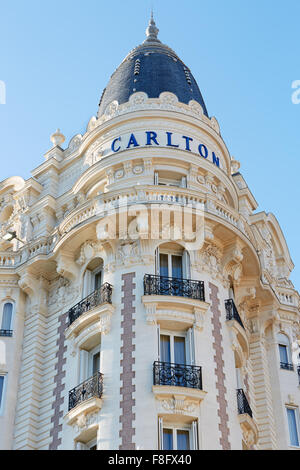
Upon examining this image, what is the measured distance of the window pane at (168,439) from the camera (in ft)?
84.4

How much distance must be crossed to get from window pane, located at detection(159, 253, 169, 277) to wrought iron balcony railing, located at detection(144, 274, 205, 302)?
684 millimetres

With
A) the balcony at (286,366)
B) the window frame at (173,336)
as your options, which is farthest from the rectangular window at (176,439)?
the balcony at (286,366)

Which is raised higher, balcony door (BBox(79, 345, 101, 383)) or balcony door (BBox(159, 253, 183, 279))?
balcony door (BBox(159, 253, 183, 279))

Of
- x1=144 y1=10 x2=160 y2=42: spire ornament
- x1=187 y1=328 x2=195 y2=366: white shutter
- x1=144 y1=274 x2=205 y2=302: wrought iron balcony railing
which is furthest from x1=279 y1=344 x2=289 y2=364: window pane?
x1=144 y1=10 x2=160 y2=42: spire ornament

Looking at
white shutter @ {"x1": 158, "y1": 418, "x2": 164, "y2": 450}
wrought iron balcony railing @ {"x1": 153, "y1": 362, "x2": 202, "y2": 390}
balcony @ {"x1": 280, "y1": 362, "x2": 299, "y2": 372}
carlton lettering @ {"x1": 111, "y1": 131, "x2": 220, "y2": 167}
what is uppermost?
carlton lettering @ {"x1": 111, "y1": 131, "x2": 220, "y2": 167}

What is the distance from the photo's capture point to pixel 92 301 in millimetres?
29547

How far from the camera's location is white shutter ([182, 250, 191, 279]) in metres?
29.8

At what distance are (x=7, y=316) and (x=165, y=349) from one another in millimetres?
7702

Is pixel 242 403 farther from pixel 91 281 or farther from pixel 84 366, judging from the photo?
pixel 91 281

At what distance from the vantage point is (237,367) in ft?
101

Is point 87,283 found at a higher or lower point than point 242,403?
higher

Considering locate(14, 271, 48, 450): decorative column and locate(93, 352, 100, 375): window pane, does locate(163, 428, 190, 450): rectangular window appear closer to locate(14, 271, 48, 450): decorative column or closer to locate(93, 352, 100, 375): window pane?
locate(93, 352, 100, 375): window pane

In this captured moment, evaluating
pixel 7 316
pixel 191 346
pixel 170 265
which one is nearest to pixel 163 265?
pixel 170 265

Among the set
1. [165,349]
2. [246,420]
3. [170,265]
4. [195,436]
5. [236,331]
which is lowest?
[195,436]
